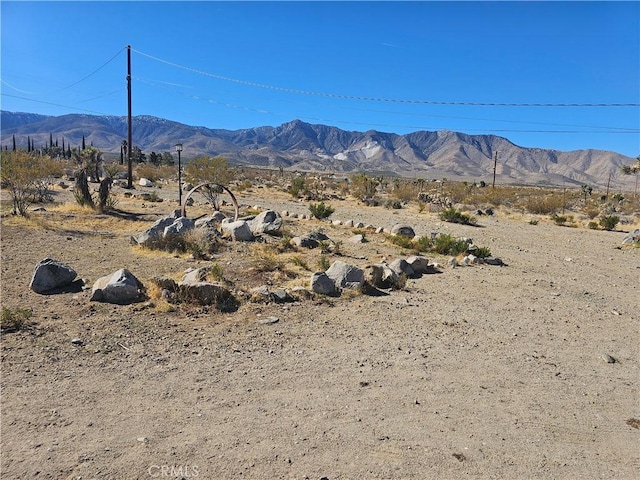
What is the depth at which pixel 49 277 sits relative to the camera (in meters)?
8.24

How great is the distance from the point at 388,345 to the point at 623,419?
282 cm

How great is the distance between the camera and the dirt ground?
13.2 ft

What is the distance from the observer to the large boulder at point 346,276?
29.9 ft

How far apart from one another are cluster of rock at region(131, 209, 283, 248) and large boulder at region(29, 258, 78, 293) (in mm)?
4039

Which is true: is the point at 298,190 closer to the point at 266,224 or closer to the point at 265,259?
the point at 266,224

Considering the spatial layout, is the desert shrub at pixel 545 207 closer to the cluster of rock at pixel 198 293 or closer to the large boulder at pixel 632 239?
the large boulder at pixel 632 239

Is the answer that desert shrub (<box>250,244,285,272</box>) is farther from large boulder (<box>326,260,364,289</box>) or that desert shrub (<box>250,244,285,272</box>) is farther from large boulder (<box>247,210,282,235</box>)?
large boulder (<box>247,210,282,235</box>)

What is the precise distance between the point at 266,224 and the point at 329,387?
1029 centimetres

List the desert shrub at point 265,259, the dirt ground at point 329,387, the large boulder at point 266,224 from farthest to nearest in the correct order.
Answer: the large boulder at point 266,224
the desert shrub at point 265,259
the dirt ground at point 329,387

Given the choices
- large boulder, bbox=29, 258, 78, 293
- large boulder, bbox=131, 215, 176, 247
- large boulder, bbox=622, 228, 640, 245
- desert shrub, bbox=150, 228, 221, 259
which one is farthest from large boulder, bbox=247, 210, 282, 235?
large boulder, bbox=622, 228, 640, 245

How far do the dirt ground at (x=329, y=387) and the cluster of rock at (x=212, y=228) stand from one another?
280cm

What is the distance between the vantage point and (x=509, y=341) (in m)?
7.02

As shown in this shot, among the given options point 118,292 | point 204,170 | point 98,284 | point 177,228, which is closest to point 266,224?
point 177,228

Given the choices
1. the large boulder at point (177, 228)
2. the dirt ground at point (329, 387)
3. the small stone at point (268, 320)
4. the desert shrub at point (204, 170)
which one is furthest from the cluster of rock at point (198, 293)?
the desert shrub at point (204, 170)
